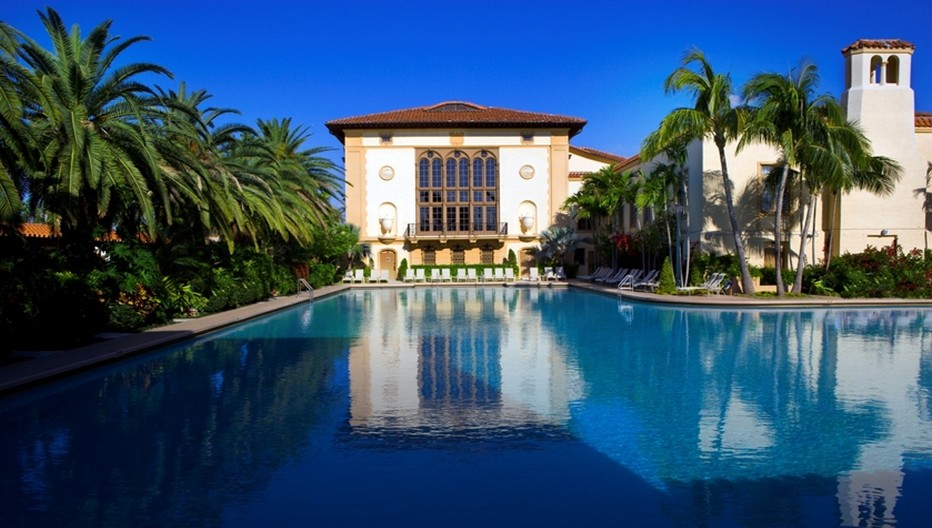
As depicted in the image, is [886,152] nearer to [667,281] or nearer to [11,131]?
[667,281]

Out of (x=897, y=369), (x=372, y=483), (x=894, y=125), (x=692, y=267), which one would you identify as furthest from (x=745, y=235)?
(x=372, y=483)

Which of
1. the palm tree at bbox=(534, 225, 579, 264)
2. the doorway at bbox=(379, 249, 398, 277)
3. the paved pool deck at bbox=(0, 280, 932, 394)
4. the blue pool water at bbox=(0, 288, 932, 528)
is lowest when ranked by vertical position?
the blue pool water at bbox=(0, 288, 932, 528)

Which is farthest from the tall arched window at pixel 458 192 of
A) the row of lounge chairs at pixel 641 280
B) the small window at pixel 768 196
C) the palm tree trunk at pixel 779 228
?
the palm tree trunk at pixel 779 228

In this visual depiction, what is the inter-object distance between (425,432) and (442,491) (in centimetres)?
169

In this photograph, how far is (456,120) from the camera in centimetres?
4006

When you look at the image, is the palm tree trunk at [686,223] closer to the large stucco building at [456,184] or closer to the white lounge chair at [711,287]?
the white lounge chair at [711,287]

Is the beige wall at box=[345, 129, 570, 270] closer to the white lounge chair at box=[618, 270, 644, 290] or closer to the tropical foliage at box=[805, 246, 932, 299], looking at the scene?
the white lounge chair at box=[618, 270, 644, 290]

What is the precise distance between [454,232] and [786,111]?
21.9 metres

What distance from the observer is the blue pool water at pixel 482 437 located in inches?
198

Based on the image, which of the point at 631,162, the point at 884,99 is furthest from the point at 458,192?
the point at 884,99

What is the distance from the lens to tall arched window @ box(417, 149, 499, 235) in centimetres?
4084

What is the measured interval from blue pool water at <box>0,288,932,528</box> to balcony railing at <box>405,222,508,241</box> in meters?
27.0

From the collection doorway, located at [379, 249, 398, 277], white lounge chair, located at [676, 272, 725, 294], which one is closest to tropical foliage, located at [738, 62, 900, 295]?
white lounge chair, located at [676, 272, 725, 294]

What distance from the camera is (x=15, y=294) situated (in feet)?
36.5
